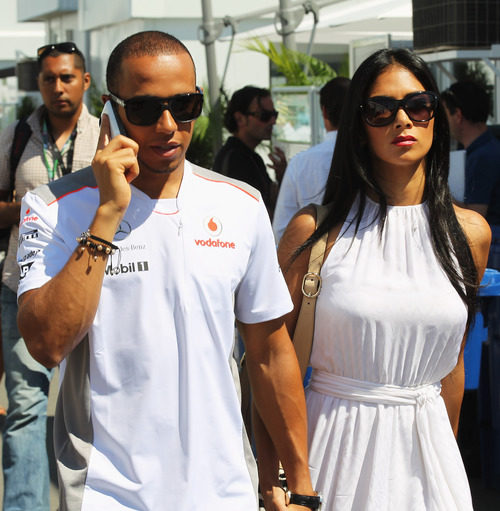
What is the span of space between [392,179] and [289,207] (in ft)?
10.1

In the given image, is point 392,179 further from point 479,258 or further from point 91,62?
point 91,62

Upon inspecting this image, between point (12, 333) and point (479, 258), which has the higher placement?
point (479, 258)

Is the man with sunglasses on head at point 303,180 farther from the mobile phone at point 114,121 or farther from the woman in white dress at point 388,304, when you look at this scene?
the mobile phone at point 114,121

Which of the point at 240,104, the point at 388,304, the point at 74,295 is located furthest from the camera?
the point at 240,104

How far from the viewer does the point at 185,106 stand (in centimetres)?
256

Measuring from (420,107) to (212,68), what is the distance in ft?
37.3

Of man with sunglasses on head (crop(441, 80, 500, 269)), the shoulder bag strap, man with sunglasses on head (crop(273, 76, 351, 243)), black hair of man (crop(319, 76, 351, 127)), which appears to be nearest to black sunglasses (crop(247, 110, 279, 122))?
black hair of man (crop(319, 76, 351, 127))

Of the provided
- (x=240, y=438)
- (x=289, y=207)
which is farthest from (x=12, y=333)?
(x=240, y=438)

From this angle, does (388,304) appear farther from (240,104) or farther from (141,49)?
(240,104)

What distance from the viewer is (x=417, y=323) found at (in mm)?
2984

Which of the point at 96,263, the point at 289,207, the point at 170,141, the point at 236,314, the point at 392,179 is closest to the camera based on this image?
the point at 96,263

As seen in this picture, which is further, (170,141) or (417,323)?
(417,323)

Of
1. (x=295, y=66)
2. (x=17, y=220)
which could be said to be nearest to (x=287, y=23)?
(x=295, y=66)

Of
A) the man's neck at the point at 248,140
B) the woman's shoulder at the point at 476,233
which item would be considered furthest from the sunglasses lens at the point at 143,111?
the man's neck at the point at 248,140
